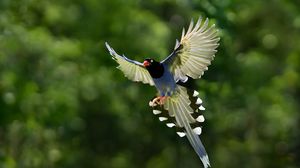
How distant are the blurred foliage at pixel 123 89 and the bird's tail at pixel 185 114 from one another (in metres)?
6.92

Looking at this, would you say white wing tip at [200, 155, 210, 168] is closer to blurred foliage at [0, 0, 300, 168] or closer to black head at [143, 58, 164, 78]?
black head at [143, 58, 164, 78]

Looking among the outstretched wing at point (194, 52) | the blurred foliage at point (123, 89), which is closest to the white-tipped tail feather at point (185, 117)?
the outstretched wing at point (194, 52)

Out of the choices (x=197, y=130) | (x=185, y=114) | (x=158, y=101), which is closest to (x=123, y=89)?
(x=158, y=101)

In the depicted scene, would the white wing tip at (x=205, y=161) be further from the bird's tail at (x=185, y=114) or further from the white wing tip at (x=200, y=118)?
the white wing tip at (x=200, y=118)

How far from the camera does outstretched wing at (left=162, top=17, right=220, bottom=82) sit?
188 inches

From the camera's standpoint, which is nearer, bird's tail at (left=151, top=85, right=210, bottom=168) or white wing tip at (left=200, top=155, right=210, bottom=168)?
white wing tip at (left=200, top=155, right=210, bottom=168)

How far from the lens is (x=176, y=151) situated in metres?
15.8

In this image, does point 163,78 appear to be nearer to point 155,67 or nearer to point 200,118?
point 155,67

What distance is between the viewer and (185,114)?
16.4 feet

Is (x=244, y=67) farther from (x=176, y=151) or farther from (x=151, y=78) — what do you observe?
(x=151, y=78)

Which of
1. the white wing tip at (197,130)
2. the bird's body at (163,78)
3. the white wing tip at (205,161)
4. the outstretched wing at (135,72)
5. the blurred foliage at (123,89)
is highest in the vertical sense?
the blurred foliage at (123,89)

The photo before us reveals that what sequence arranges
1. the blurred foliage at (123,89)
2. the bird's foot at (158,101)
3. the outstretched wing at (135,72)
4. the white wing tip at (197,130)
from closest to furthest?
the white wing tip at (197,130) < the bird's foot at (158,101) < the outstretched wing at (135,72) < the blurred foliage at (123,89)

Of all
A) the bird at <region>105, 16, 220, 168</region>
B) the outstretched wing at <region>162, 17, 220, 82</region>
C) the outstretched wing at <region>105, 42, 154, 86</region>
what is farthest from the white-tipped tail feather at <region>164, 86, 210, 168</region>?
the outstretched wing at <region>105, 42, 154, 86</region>

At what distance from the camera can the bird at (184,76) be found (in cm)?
479
